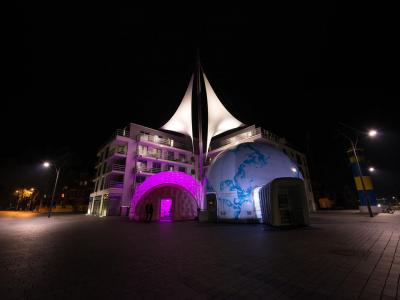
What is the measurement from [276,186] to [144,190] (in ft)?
41.3

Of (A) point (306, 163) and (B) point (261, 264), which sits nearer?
(B) point (261, 264)

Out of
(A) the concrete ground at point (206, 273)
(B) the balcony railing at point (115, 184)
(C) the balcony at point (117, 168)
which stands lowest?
(A) the concrete ground at point (206, 273)

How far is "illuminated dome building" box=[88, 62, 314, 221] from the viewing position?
580 inches

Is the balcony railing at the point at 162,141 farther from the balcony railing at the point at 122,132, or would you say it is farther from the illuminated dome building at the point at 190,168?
the balcony railing at the point at 122,132

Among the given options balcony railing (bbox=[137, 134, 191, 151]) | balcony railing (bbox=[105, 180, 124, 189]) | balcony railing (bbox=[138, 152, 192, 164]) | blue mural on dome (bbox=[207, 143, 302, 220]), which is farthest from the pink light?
balcony railing (bbox=[137, 134, 191, 151])

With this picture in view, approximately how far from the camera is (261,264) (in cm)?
417

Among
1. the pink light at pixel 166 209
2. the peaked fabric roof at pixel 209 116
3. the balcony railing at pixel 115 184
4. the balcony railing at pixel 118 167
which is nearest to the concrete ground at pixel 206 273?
the pink light at pixel 166 209

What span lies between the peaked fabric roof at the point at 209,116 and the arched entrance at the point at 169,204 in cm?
821

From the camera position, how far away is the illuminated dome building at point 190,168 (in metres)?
14.7

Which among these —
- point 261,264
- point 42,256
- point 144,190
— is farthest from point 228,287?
point 144,190

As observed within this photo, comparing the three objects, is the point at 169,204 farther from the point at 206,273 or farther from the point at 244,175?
the point at 206,273

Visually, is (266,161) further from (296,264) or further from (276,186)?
(296,264)

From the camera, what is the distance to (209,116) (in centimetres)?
2572

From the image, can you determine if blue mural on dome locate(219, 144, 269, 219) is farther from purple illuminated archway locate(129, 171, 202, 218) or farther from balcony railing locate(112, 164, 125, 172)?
balcony railing locate(112, 164, 125, 172)
